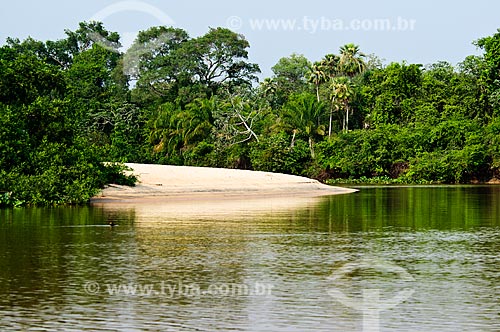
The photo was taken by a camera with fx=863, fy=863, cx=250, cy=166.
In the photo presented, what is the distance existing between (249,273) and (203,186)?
25.6 metres

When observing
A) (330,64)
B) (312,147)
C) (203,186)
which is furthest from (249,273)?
(330,64)

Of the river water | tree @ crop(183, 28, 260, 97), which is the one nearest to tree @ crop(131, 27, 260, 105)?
tree @ crop(183, 28, 260, 97)

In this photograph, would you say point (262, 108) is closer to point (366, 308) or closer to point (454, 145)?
point (454, 145)

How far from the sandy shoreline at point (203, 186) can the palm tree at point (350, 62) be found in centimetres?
3017

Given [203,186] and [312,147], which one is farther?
[312,147]

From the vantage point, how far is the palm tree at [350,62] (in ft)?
247

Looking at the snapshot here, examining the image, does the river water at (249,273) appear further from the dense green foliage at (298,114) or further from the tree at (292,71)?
the tree at (292,71)

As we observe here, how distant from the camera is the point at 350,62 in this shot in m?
75.8

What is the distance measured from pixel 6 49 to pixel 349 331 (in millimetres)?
38439

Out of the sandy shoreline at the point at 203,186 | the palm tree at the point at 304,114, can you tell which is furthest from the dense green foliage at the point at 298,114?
the sandy shoreline at the point at 203,186

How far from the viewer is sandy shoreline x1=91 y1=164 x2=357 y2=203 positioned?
36.1 metres

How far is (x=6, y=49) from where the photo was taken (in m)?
44.9

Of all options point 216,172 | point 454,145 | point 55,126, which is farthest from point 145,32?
point 55,126

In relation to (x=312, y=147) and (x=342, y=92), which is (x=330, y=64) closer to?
(x=342, y=92)
